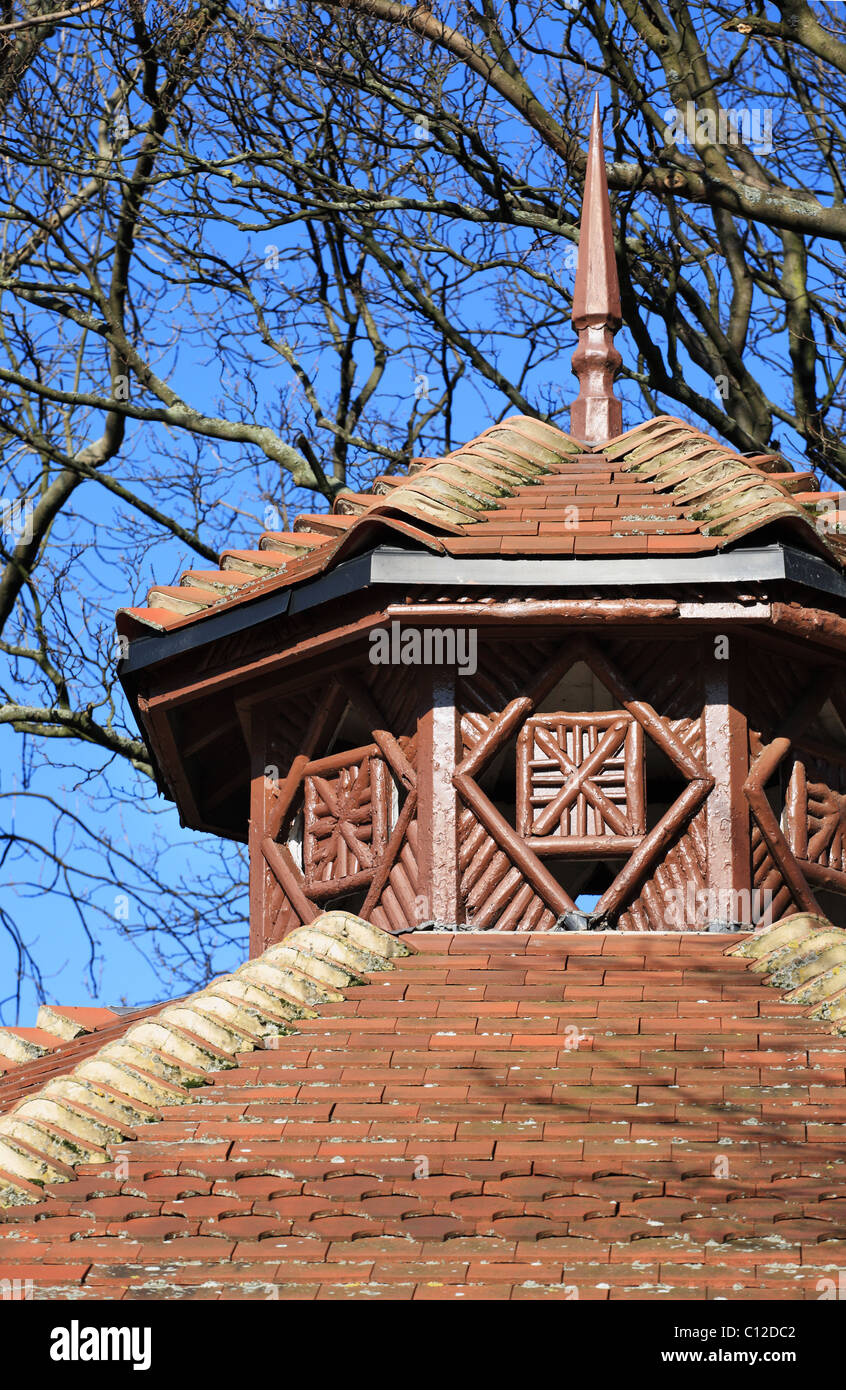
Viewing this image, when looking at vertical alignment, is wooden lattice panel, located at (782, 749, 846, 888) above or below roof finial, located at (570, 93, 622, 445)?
below

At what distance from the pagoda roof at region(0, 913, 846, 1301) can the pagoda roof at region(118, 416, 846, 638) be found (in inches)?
58.3

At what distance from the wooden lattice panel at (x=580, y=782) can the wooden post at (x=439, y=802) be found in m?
0.28

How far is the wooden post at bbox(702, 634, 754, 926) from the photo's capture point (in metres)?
8.19

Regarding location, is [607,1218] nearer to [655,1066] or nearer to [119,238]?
[655,1066]

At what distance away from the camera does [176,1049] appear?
7270mm

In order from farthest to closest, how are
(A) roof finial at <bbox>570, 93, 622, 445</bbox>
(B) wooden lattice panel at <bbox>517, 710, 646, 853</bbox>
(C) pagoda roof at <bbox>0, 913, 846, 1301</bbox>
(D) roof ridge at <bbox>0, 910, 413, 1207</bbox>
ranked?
(A) roof finial at <bbox>570, 93, 622, 445</bbox>
(B) wooden lattice panel at <bbox>517, 710, 646, 853</bbox>
(D) roof ridge at <bbox>0, 910, 413, 1207</bbox>
(C) pagoda roof at <bbox>0, 913, 846, 1301</bbox>

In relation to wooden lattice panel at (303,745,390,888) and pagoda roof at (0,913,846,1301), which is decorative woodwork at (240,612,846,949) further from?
pagoda roof at (0,913,846,1301)

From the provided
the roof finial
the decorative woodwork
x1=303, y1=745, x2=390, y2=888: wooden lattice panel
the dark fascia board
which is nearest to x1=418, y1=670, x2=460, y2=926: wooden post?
the decorative woodwork

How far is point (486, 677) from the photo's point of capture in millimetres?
8555

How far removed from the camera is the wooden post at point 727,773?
26.9 ft

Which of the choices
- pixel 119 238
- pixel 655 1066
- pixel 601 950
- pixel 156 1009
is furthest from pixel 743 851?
pixel 119 238

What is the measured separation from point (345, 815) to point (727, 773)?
1616 mm
